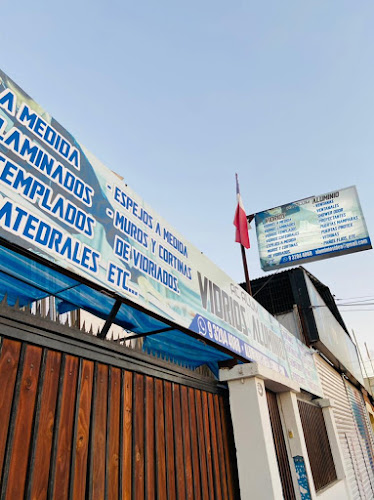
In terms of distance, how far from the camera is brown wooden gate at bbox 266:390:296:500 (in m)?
5.57

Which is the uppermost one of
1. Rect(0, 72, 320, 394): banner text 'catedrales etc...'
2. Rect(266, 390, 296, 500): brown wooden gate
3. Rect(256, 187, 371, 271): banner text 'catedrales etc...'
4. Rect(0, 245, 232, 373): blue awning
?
Rect(256, 187, 371, 271): banner text 'catedrales etc...'

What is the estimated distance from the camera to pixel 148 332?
371cm

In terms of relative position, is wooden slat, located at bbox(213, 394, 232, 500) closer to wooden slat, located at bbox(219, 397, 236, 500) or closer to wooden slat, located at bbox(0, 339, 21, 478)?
wooden slat, located at bbox(219, 397, 236, 500)

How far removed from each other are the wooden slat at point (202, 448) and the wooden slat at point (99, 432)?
1.66 metres

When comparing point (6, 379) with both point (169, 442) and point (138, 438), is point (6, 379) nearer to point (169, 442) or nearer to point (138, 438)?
point (138, 438)

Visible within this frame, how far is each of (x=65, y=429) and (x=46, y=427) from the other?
18cm

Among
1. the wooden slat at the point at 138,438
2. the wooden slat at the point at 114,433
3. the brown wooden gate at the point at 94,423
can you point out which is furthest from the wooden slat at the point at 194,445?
the wooden slat at the point at 114,433

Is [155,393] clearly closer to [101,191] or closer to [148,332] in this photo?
[148,332]

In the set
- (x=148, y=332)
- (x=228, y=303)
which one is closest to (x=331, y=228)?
(x=228, y=303)

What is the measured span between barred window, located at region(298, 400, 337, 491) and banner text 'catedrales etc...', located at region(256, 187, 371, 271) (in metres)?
3.49

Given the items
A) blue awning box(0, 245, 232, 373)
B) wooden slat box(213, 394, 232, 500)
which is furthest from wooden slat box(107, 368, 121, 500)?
wooden slat box(213, 394, 232, 500)

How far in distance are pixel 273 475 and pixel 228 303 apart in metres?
2.21

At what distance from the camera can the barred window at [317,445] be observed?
754cm

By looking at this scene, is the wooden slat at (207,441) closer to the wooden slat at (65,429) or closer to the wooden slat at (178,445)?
the wooden slat at (178,445)
